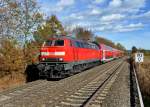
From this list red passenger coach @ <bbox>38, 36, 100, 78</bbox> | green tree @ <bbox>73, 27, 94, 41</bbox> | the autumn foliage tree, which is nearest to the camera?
red passenger coach @ <bbox>38, 36, 100, 78</bbox>

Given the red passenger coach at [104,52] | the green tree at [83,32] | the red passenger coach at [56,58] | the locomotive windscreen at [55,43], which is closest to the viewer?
the red passenger coach at [56,58]

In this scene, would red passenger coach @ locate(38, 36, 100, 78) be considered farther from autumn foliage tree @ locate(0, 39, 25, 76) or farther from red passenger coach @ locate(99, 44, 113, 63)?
red passenger coach @ locate(99, 44, 113, 63)

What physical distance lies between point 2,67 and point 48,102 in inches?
446

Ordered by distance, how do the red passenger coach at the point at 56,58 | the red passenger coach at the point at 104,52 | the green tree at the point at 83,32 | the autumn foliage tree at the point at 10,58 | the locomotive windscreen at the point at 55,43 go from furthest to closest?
the green tree at the point at 83,32 < the red passenger coach at the point at 104,52 < the locomotive windscreen at the point at 55,43 < the autumn foliage tree at the point at 10,58 < the red passenger coach at the point at 56,58

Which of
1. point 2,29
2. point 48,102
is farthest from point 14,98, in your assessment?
point 2,29

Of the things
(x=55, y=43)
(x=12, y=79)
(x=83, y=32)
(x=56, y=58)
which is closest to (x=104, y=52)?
(x=55, y=43)

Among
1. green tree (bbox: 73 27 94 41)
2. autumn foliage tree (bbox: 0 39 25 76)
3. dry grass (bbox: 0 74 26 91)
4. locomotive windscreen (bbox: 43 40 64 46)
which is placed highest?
green tree (bbox: 73 27 94 41)

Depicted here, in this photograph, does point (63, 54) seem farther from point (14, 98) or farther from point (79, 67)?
point (14, 98)

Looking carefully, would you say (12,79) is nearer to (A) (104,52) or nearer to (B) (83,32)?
(A) (104,52)

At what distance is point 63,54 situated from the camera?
20812 mm

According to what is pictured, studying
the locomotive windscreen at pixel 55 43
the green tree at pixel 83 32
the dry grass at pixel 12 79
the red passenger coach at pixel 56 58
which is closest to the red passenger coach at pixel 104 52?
the red passenger coach at pixel 56 58

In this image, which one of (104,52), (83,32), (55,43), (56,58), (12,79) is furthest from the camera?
(83,32)

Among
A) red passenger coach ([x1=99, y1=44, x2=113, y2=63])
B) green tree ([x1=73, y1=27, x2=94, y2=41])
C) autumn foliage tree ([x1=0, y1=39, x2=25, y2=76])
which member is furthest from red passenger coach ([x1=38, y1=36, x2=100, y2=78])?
green tree ([x1=73, y1=27, x2=94, y2=41])

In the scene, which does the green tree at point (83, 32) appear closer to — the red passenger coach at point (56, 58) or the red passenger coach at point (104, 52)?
the red passenger coach at point (104, 52)
